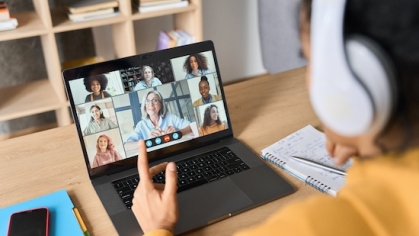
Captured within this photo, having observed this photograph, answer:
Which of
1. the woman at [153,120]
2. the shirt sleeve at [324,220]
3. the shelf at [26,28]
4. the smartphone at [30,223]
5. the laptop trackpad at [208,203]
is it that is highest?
the shelf at [26,28]

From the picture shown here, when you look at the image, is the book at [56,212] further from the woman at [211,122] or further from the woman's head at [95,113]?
the woman at [211,122]

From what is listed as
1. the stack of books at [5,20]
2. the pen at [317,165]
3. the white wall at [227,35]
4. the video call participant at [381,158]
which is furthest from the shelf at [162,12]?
the video call participant at [381,158]

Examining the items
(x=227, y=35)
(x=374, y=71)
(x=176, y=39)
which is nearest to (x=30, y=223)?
(x=374, y=71)

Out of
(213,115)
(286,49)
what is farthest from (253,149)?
(286,49)

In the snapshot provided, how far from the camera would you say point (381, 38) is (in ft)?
1.58

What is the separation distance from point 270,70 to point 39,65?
4.38 feet

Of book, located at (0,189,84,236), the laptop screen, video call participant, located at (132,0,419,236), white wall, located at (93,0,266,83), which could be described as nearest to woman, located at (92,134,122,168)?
the laptop screen

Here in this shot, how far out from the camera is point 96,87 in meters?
1.07

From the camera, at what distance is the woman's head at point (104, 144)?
1065 millimetres

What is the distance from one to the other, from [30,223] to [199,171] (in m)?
0.37

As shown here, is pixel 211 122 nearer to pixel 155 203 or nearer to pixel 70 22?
pixel 155 203

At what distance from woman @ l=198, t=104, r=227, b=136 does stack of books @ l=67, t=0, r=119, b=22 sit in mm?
1046

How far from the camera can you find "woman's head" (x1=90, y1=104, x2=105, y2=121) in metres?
1.06

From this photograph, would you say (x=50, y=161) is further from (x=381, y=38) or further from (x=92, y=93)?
(x=381, y=38)
